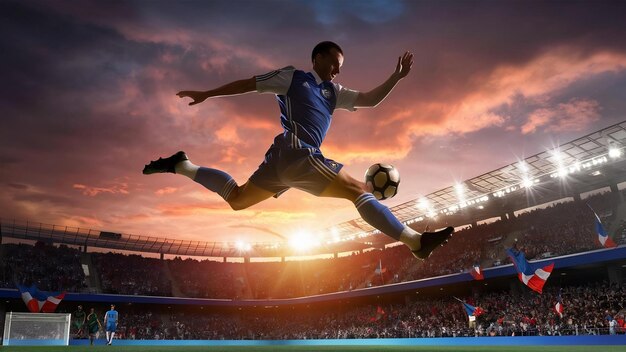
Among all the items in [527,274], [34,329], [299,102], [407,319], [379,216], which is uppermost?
[299,102]

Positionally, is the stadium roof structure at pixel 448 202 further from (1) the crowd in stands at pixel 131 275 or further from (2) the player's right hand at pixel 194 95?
(2) the player's right hand at pixel 194 95

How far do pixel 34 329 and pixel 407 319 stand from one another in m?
25.4

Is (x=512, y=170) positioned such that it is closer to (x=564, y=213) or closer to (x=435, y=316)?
(x=564, y=213)

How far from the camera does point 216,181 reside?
18.4 ft

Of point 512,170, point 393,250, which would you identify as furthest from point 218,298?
point 512,170

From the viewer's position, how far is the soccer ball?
4793 mm

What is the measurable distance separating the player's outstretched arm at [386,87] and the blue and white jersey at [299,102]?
64 centimetres

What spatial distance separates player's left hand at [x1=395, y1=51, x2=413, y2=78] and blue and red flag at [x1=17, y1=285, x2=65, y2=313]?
105 ft

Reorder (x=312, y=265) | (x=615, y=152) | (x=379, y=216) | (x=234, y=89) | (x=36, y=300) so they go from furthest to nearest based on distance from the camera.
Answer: (x=312, y=265) < (x=36, y=300) < (x=615, y=152) < (x=234, y=89) < (x=379, y=216)

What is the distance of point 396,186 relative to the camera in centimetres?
482

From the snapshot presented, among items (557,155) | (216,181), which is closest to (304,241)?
(557,155)

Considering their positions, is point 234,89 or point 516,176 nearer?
point 234,89

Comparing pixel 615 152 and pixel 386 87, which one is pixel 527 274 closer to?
pixel 615 152

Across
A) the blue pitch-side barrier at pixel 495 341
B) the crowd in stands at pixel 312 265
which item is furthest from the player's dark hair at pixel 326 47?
the crowd in stands at pixel 312 265
